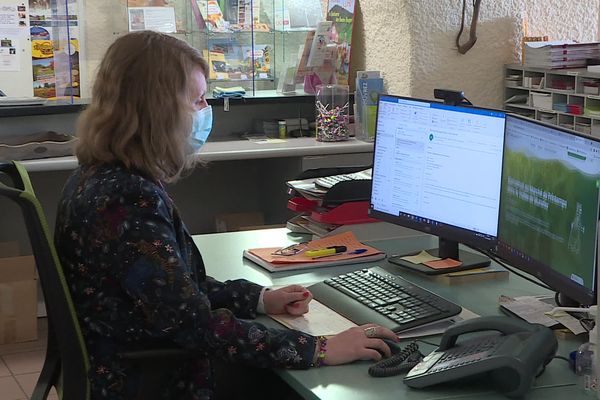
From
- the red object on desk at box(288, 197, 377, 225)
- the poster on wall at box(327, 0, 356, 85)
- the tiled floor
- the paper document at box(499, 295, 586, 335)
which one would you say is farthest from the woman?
the poster on wall at box(327, 0, 356, 85)

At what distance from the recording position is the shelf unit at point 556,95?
4.04 meters

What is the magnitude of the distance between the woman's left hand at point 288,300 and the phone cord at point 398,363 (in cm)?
34

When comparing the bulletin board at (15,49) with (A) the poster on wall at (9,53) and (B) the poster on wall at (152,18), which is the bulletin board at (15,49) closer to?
(A) the poster on wall at (9,53)

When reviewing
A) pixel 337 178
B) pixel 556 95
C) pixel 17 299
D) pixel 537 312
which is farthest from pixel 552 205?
pixel 17 299

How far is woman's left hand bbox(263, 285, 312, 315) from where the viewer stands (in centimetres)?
209

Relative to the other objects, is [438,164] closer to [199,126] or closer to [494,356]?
[199,126]

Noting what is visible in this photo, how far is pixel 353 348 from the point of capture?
5.86 ft

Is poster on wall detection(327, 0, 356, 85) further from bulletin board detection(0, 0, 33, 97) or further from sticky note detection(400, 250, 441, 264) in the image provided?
sticky note detection(400, 250, 441, 264)

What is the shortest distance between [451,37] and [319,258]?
2.36 m

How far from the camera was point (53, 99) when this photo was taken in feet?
14.2

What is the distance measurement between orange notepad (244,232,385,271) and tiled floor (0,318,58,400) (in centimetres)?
115

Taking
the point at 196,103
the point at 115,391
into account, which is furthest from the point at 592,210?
the point at 115,391

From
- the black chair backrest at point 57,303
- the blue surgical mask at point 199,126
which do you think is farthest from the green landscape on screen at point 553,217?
the black chair backrest at point 57,303

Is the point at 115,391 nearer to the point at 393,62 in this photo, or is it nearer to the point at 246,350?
the point at 246,350
